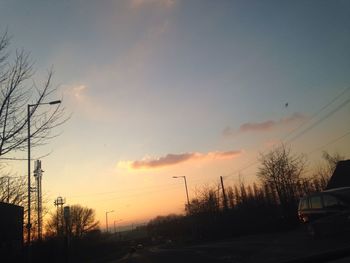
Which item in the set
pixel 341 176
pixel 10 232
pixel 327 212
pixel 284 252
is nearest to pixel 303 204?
pixel 327 212

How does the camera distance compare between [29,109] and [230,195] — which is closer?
[29,109]

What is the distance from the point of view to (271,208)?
153 ft

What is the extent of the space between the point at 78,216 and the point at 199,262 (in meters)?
103

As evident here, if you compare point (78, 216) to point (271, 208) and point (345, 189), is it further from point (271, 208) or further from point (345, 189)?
point (345, 189)

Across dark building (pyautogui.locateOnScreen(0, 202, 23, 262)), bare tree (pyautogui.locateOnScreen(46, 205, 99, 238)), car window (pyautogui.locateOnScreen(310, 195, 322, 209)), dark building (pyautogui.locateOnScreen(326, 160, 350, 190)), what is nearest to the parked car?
car window (pyautogui.locateOnScreen(310, 195, 322, 209))

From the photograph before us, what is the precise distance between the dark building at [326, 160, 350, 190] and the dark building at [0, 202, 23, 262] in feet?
90.0

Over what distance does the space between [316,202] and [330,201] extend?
3.21 feet

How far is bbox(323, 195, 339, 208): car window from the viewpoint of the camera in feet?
47.1

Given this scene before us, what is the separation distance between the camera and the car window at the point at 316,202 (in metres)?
15.4

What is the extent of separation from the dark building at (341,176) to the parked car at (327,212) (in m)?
25.3

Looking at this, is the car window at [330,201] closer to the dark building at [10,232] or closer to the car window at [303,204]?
the car window at [303,204]

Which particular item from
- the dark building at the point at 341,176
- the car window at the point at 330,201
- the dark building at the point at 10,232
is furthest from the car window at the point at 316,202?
the dark building at the point at 341,176

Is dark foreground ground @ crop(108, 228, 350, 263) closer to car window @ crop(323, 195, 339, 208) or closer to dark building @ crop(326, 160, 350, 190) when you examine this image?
car window @ crop(323, 195, 339, 208)

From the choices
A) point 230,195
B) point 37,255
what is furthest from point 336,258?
point 230,195
